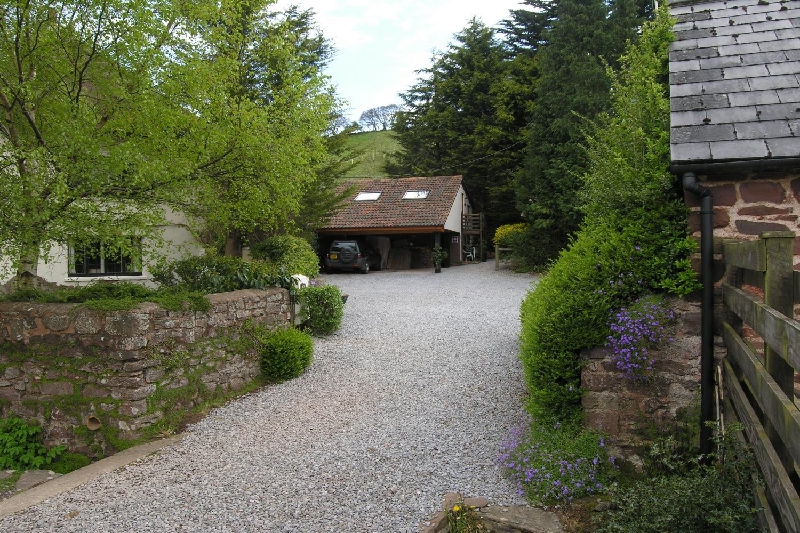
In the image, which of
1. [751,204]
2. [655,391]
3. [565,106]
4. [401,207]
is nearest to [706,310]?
[655,391]

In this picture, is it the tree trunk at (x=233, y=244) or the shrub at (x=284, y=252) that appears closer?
the shrub at (x=284, y=252)

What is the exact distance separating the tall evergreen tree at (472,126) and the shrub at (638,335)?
23039 millimetres

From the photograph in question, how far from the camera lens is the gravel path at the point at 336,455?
414cm

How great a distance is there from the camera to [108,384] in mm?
5828

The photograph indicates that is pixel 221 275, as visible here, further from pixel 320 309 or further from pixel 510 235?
pixel 510 235

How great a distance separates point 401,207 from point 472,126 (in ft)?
29.3

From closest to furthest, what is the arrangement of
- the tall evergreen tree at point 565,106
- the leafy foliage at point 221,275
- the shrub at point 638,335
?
1. the shrub at point 638,335
2. the leafy foliage at point 221,275
3. the tall evergreen tree at point 565,106

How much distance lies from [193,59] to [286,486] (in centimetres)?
542

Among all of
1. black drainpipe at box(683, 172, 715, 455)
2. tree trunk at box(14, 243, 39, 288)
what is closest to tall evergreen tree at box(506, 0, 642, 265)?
black drainpipe at box(683, 172, 715, 455)

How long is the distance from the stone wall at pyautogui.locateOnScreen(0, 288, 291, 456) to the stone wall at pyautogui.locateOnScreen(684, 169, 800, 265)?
18.1 ft

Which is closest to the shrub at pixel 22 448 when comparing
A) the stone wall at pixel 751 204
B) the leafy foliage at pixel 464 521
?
the leafy foliage at pixel 464 521

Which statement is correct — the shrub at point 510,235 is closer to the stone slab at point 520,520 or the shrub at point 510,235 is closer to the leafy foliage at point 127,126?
the leafy foliage at point 127,126

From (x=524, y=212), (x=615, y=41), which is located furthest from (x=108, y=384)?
(x=615, y=41)

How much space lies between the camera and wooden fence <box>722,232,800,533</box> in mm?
2129
